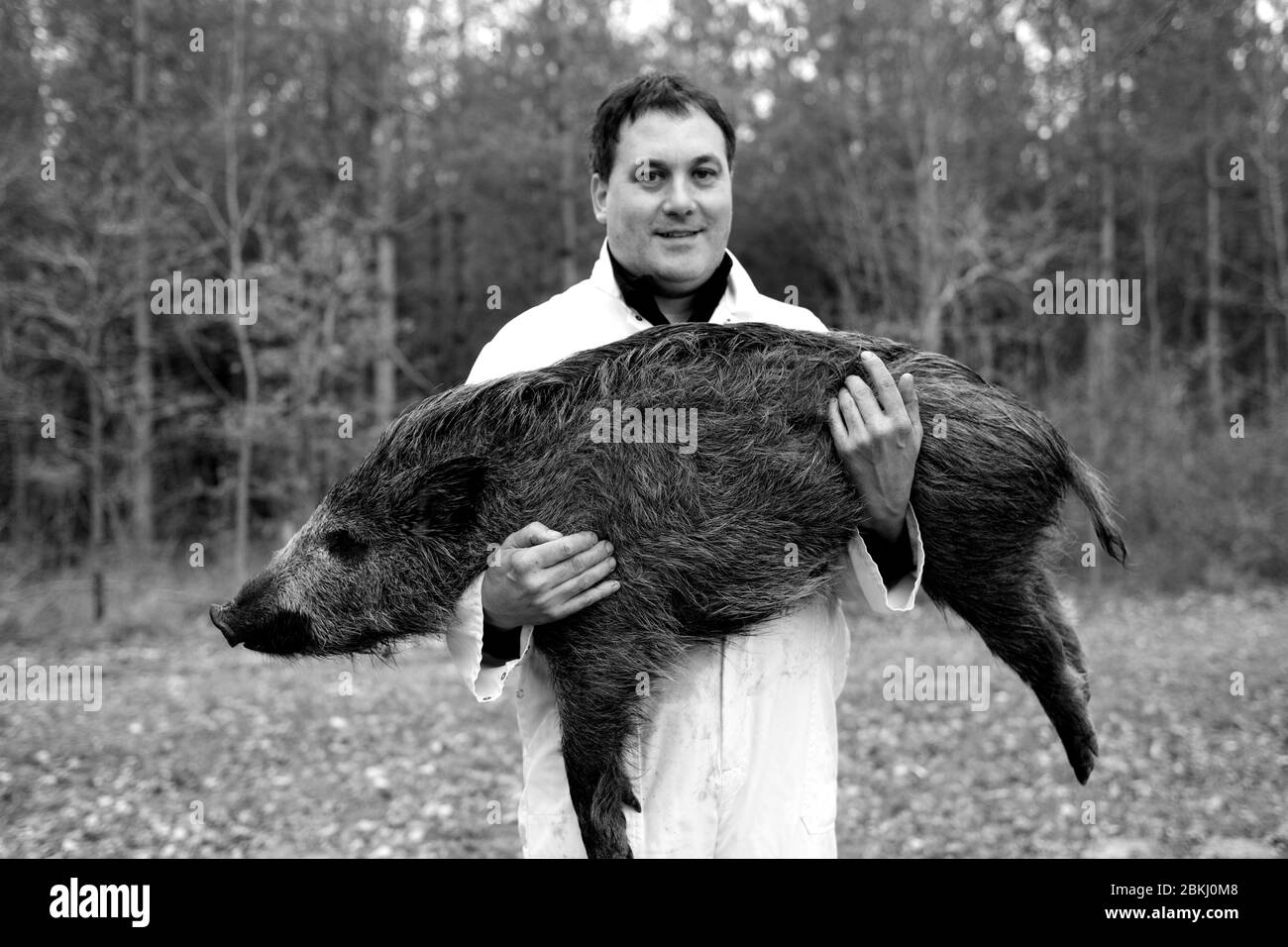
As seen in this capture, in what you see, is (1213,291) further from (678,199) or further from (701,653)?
(701,653)

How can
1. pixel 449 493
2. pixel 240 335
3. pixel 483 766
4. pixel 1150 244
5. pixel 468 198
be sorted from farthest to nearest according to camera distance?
pixel 1150 244, pixel 468 198, pixel 240 335, pixel 483 766, pixel 449 493

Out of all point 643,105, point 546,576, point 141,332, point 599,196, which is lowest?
point 546,576

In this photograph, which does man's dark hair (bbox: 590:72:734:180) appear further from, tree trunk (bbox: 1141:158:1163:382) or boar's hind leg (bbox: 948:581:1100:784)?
tree trunk (bbox: 1141:158:1163:382)

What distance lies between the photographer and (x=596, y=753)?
2.23m

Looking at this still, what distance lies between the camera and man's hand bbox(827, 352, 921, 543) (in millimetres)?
2162

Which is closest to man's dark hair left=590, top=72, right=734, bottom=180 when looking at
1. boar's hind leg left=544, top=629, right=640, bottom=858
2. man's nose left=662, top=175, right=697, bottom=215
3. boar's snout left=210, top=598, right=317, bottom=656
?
man's nose left=662, top=175, right=697, bottom=215

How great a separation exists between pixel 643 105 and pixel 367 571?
1.48 meters

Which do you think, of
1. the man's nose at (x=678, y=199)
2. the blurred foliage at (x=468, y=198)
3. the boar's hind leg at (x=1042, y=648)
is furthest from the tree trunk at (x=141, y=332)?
the boar's hind leg at (x=1042, y=648)

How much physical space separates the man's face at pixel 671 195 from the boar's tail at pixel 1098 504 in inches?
44.9

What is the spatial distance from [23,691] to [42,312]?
6.59 meters

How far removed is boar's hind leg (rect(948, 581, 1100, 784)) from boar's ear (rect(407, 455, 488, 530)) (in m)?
1.34

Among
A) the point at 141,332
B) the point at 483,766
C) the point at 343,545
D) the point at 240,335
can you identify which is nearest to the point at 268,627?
the point at 343,545
